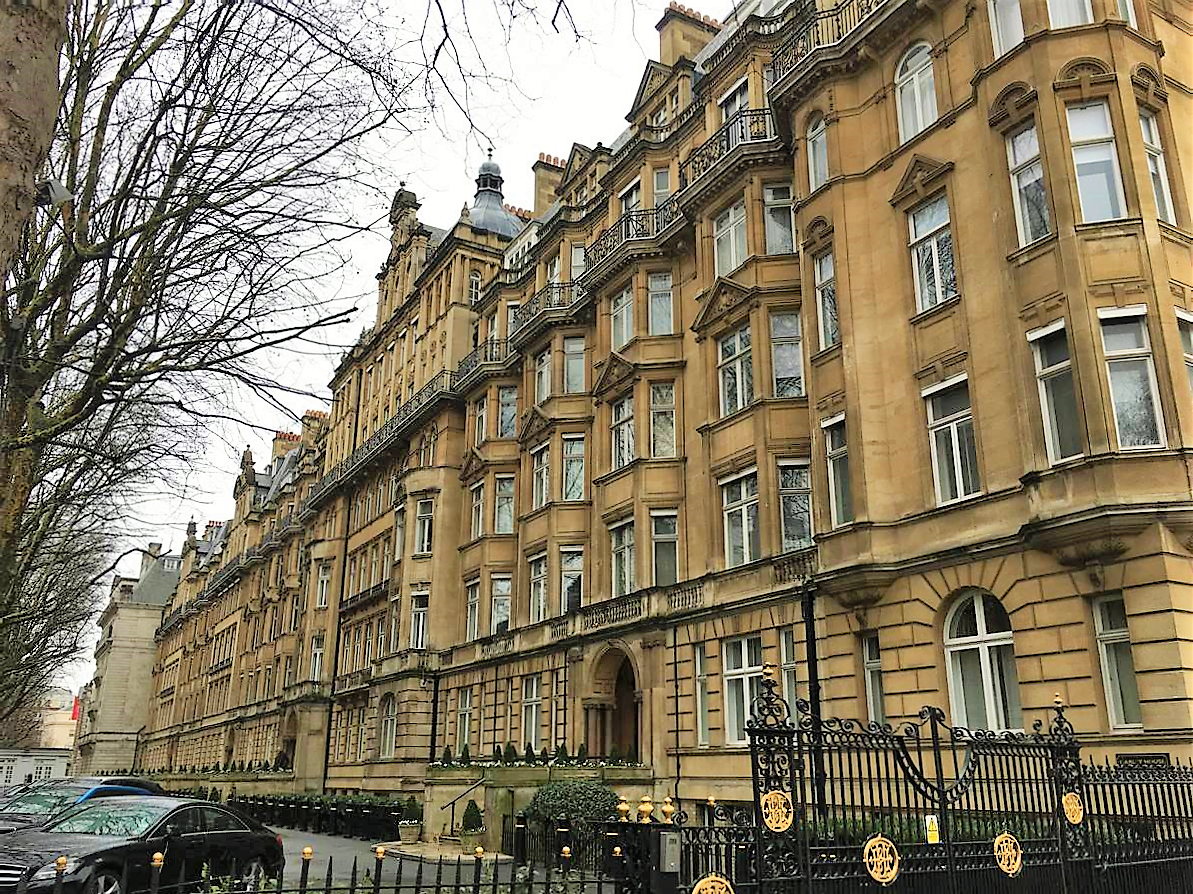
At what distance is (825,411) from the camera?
797 inches

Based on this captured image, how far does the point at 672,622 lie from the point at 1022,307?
11637 millimetres

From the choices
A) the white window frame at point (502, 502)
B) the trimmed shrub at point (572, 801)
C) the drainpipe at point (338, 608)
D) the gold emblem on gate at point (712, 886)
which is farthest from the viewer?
the drainpipe at point (338, 608)

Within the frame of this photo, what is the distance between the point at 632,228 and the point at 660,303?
3096 mm

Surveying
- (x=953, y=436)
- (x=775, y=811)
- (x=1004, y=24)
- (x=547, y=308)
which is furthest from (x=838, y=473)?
(x=547, y=308)

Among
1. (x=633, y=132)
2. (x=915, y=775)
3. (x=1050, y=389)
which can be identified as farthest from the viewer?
(x=633, y=132)

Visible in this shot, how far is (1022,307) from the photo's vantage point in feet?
53.4

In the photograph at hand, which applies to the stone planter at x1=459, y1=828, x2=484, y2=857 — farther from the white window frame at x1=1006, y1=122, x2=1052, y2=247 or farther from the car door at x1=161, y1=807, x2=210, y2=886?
the white window frame at x1=1006, y1=122, x2=1052, y2=247

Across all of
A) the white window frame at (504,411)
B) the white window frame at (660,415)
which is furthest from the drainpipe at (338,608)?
the white window frame at (660,415)

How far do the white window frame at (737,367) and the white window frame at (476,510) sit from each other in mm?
13843

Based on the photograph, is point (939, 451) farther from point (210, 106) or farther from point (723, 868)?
point (210, 106)

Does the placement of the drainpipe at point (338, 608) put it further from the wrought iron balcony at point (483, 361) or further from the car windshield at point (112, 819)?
the car windshield at point (112, 819)

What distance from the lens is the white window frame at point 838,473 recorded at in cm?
1950

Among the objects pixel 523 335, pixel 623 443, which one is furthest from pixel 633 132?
pixel 623 443

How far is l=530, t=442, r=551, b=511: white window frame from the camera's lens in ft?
107
